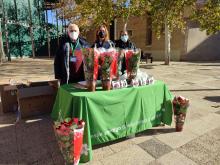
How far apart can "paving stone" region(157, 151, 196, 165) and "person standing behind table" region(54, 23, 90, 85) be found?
213 centimetres

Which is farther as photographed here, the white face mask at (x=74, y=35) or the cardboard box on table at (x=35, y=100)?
the cardboard box on table at (x=35, y=100)

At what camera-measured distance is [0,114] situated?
5004 millimetres

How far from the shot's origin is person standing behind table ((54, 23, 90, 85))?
4.14 m

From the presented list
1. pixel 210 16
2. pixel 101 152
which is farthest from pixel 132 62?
pixel 210 16

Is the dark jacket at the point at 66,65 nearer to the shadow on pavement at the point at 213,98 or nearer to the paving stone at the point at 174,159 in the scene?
the paving stone at the point at 174,159

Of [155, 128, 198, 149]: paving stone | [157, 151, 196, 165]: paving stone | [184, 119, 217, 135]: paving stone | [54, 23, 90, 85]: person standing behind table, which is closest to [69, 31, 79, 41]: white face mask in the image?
[54, 23, 90, 85]: person standing behind table

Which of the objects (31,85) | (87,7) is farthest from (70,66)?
(87,7)

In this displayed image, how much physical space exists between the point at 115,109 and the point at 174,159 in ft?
3.68

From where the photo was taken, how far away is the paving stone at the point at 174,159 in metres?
3.06

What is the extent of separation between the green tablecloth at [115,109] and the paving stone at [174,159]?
67 cm

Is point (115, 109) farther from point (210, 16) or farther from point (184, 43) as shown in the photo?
point (184, 43)

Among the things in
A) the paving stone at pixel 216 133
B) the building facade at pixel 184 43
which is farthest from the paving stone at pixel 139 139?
the building facade at pixel 184 43

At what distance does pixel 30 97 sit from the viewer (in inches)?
181

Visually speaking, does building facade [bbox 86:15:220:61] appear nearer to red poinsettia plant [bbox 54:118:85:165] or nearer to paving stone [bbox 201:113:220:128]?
paving stone [bbox 201:113:220:128]
